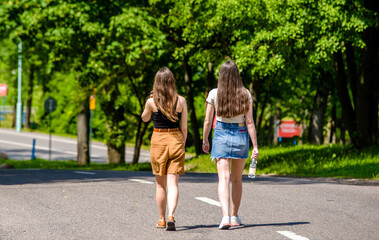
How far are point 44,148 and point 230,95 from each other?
39629mm

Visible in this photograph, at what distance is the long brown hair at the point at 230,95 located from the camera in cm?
655

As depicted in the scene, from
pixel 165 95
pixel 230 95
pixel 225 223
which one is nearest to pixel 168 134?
pixel 165 95

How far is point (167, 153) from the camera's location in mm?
6605

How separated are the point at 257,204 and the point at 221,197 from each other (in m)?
2.21

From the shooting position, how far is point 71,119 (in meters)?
54.7

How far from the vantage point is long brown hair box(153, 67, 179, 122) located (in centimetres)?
658

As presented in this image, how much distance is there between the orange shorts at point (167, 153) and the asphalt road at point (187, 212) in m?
0.66

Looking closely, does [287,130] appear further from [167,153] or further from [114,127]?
[167,153]

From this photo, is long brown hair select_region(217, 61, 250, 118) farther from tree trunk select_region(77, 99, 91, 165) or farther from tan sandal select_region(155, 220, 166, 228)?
tree trunk select_region(77, 99, 91, 165)

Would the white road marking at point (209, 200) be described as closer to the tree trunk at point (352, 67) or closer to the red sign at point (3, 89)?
the tree trunk at point (352, 67)

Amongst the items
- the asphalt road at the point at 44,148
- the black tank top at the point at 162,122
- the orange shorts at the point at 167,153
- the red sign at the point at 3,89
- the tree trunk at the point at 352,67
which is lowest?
the asphalt road at the point at 44,148

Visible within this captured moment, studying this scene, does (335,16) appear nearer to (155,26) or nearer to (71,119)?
(155,26)

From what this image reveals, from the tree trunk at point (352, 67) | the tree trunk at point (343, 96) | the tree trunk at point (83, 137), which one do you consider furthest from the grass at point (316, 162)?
the tree trunk at point (83, 137)

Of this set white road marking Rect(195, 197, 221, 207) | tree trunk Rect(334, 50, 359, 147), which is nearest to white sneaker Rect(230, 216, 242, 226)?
white road marking Rect(195, 197, 221, 207)
